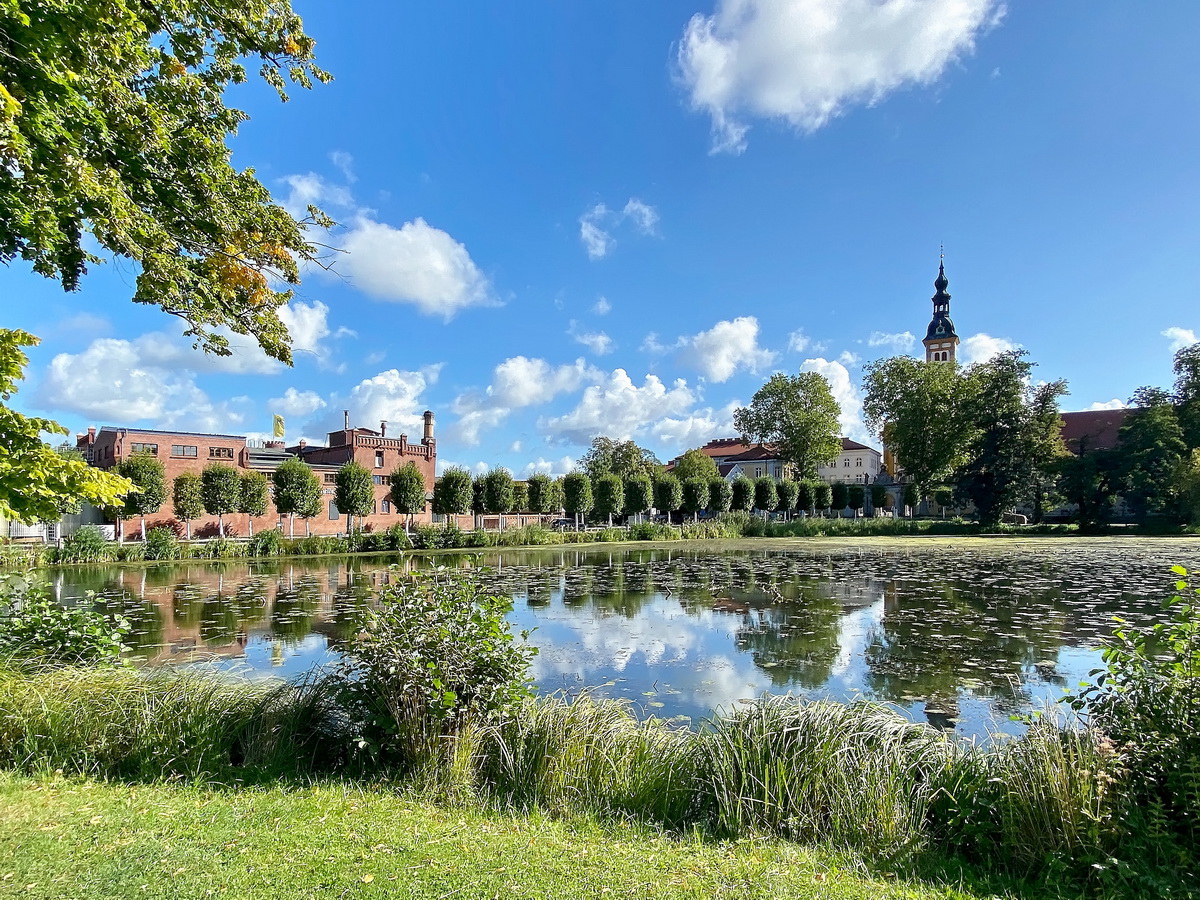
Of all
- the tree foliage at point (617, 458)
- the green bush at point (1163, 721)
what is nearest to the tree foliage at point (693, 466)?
the tree foliage at point (617, 458)

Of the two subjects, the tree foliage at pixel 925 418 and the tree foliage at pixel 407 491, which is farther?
the tree foliage at pixel 925 418

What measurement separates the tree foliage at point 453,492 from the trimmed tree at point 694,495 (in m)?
17.0

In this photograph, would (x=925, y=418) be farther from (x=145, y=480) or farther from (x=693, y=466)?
(x=145, y=480)

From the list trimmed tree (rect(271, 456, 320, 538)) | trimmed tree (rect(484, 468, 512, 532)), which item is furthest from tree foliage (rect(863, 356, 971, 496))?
trimmed tree (rect(271, 456, 320, 538))

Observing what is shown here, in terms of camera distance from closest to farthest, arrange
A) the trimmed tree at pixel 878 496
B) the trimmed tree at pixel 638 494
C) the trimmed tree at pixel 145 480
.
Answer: the trimmed tree at pixel 145 480, the trimmed tree at pixel 638 494, the trimmed tree at pixel 878 496

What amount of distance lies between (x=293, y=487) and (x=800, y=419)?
4358 centimetres

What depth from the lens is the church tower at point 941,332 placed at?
70.1m

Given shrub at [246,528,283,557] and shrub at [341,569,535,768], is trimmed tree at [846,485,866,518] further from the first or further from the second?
shrub at [341,569,535,768]

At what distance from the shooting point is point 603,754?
412cm

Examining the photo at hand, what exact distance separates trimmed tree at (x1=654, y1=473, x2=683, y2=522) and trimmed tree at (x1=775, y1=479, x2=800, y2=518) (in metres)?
9.75

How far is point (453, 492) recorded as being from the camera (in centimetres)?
3500

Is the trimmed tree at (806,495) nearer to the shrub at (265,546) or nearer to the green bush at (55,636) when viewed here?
the shrub at (265,546)

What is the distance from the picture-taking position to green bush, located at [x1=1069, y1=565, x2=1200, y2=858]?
2980 mm

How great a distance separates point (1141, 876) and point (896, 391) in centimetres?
5483
